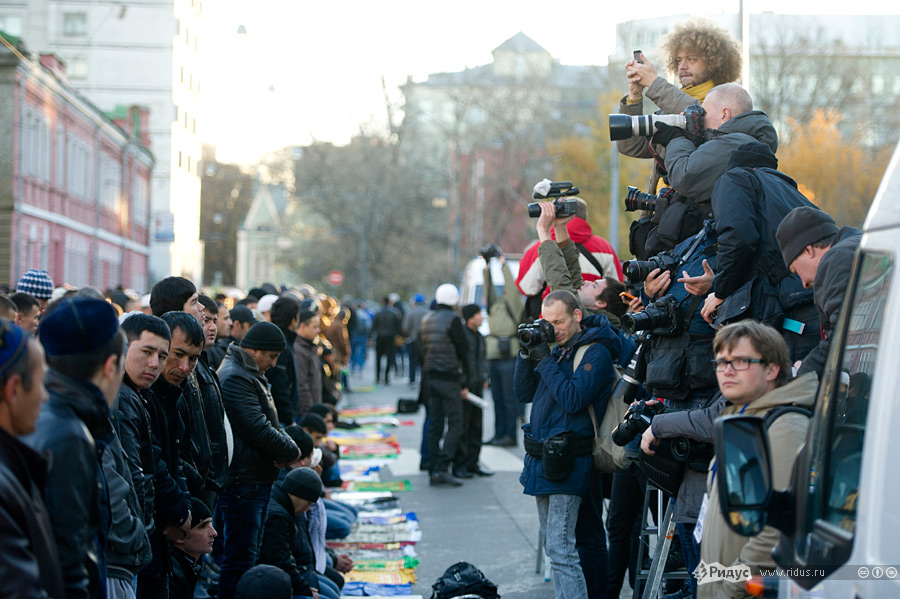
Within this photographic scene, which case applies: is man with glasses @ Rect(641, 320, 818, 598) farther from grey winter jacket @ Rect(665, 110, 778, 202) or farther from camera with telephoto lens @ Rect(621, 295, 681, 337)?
grey winter jacket @ Rect(665, 110, 778, 202)

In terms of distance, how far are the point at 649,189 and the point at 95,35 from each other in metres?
50.6

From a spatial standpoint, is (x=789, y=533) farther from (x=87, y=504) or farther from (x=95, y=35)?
(x=95, y=35)

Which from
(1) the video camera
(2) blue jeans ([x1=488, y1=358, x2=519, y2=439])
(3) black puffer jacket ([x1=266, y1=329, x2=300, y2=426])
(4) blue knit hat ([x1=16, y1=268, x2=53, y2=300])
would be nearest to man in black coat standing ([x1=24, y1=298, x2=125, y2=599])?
(1) the video camera

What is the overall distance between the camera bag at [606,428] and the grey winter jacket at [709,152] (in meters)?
1.27

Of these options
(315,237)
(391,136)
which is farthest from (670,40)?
(315,237)

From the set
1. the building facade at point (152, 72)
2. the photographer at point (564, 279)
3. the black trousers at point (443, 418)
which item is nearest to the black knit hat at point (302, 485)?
the photographer at point (564, 279)

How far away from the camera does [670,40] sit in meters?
6.44

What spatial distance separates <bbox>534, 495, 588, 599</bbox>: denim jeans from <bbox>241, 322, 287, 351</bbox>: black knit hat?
210cm

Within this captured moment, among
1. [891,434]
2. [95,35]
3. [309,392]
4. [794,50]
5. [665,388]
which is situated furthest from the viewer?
[95,35]

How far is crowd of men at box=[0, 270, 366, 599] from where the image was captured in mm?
2852

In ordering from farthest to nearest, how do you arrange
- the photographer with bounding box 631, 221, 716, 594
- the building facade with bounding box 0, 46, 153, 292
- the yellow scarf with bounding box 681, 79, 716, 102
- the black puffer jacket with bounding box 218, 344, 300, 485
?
the building facade with bounding box 0, 46, 153, 292 → the black puffer jacket with bounding box 218, 344, 300, 485 → the yellow scarf with bounding box 681, 79, 716, 102 → the photographer with bounding box 631, 221, 716, 594

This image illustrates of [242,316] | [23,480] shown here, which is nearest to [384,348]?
[242,316]

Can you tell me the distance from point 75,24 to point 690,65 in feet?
163

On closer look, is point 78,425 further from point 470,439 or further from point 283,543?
point 470,439
